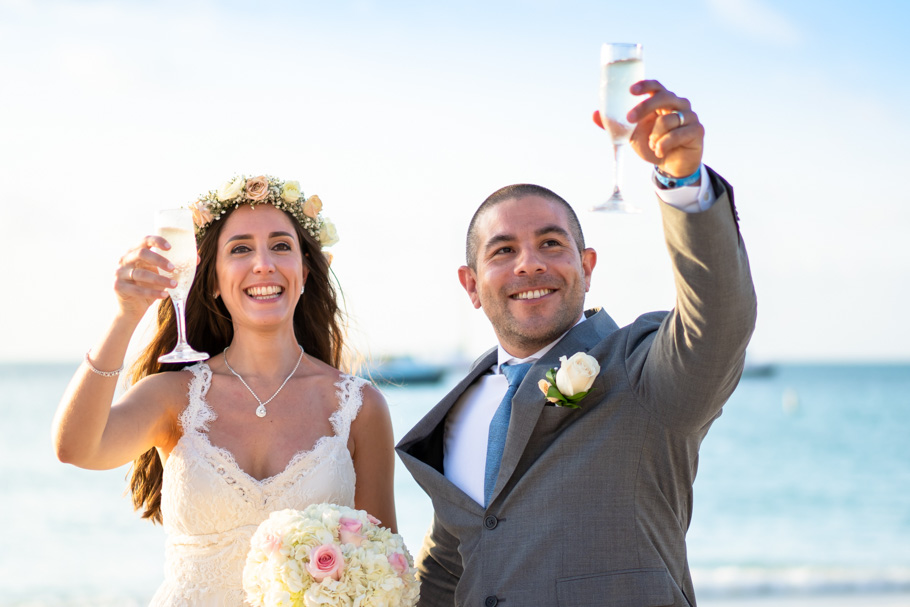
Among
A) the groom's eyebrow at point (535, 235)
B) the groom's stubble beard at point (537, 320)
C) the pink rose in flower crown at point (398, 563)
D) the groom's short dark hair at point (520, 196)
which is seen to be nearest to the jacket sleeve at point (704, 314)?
the groom's stubble beard at point (537, 320)

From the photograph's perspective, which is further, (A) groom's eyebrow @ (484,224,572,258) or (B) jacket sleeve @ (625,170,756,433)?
(A) groom's eyebrow @ (484,224,572,258)

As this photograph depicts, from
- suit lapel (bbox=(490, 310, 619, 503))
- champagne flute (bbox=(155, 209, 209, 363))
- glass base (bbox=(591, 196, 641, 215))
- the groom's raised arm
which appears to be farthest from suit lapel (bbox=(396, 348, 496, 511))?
glass base (bbox=(591, 196, 641, 215))

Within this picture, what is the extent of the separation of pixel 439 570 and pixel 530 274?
4.83 feet

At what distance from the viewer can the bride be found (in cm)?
430

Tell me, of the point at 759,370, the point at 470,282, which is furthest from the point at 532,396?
the point at 759,370

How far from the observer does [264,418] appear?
459cm

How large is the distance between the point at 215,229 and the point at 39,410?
131ft

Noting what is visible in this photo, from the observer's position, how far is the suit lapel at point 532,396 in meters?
3.60

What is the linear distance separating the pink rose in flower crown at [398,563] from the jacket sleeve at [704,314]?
1218mm

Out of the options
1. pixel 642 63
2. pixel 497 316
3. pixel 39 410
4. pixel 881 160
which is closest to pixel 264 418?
pixel 497 316

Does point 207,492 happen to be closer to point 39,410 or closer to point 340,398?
point 340,398

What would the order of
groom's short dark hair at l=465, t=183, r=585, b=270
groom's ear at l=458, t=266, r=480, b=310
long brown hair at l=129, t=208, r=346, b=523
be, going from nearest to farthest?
groom's short dark hair at l=465, t=183, r=585, b=270 < groom's ear at l=458, t=266, r=480, b=310 < long brown hair at l=129, t=208, r=346, b=523

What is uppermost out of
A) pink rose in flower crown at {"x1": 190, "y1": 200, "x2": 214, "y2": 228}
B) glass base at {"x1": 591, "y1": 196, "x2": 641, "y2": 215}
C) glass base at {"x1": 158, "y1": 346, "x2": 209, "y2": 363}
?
pink rose in flower crown at {"x1": 190, "y1": 200, "x2": 214, "y2": 228}

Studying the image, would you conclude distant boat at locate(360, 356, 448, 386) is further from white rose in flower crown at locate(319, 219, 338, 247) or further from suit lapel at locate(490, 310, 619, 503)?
suit lapel at locate(490, 310, 619, 503)
